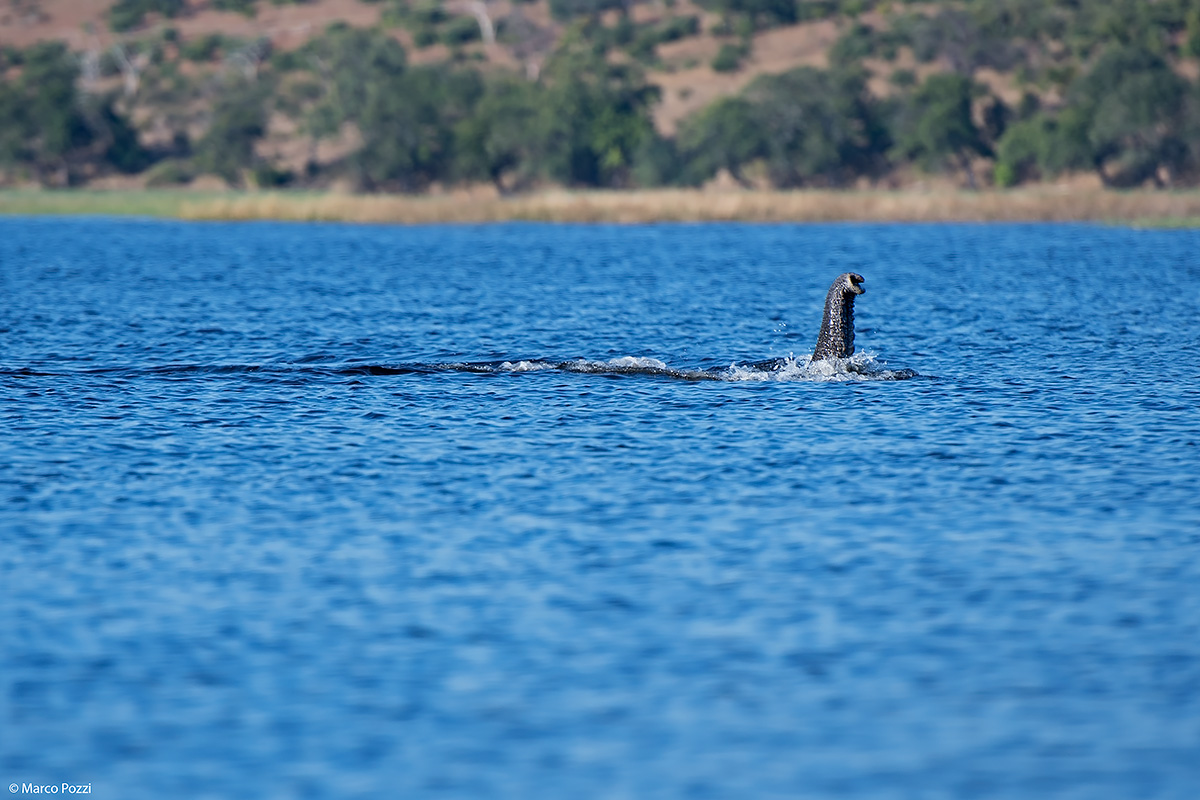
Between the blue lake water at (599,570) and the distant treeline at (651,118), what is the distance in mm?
64344

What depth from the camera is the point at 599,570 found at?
1212 centimetres

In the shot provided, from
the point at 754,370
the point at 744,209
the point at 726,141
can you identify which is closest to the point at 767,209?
the point at 744,209

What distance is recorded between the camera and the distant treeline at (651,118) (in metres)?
89.1

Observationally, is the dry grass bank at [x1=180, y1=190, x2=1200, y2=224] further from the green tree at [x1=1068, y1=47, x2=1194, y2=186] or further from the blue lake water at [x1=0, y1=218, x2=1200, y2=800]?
the blue lake water at [x1=0, y1=218, x2=1200, y2=800]

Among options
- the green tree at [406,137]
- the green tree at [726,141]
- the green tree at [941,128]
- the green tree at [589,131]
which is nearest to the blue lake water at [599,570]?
the green tree at [941,128]

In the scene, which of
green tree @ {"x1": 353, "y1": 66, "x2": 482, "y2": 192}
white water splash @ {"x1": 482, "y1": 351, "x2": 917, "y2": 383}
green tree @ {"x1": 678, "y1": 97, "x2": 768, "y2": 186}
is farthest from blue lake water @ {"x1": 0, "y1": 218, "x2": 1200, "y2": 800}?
green tree @ {"x1": 353, "y1": 66, "x2": 482, "y2": 192}

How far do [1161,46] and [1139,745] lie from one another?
101 meters

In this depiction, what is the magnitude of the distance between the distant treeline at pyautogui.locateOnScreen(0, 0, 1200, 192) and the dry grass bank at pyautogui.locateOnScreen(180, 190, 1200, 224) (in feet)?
62.2

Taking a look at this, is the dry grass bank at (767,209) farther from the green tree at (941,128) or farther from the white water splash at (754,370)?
the white water splash at (754,370)

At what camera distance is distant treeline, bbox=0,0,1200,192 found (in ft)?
292

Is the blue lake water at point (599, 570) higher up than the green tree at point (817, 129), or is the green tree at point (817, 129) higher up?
the green tree at point (817, 129)

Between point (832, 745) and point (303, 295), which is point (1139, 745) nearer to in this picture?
point (832, 745)

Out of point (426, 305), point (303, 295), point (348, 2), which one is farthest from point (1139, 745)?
point (348, 2)

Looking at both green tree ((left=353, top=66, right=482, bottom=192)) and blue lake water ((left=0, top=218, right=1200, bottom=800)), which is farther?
green tree ((left=353, top=66, right=482, bottom=192))
